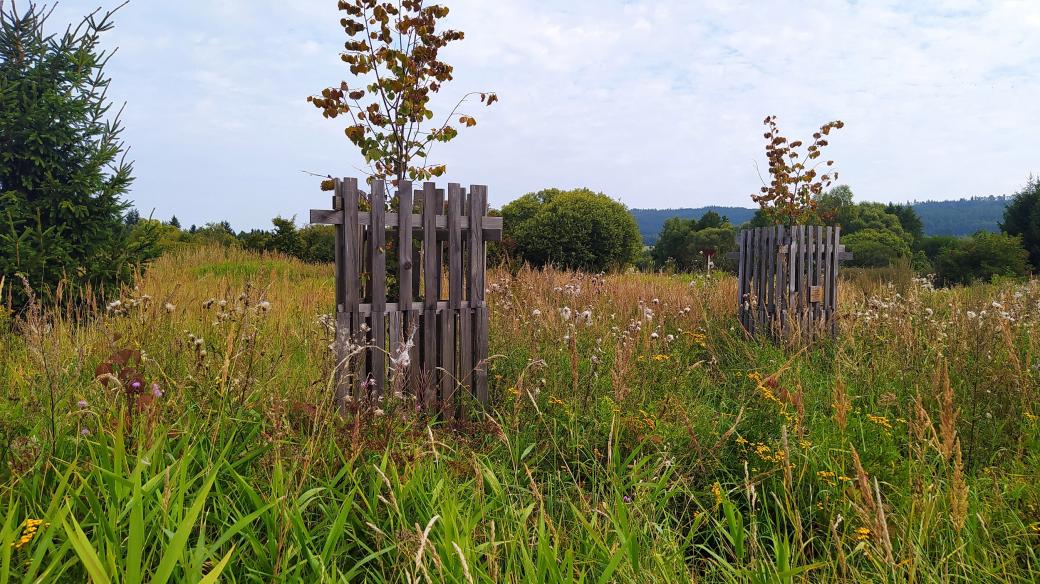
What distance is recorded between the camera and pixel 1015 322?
6.39 meters

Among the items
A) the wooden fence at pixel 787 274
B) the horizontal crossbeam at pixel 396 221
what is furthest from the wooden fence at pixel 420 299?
the wooden fence at pixel 787 274

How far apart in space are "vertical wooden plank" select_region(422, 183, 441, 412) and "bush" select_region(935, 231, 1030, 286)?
19.8 m

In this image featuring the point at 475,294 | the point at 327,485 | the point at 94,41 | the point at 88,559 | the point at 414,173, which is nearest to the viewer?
the point at 88,559

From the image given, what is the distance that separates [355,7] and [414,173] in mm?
1414

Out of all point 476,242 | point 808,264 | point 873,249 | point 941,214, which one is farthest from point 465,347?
point 941,214

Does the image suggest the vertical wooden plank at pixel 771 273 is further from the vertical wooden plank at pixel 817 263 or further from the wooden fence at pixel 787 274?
the vertical wooden plank at pixel 817 263

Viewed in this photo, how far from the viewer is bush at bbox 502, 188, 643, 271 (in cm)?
1595

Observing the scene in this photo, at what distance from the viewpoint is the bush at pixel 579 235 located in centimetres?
1595

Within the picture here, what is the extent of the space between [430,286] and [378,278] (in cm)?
39

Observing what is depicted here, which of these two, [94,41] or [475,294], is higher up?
[94,41]

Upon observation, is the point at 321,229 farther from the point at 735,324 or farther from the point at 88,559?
the point at 88,559

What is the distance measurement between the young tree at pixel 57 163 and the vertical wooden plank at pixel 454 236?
4475 millimetres

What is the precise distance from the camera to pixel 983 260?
803 inches

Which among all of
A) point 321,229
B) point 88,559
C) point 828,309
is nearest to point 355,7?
point 88,559
